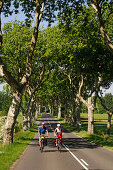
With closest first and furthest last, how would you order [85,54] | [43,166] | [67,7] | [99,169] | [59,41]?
[99,169]
[43,166]
[67,7]
[85,54]
[59,41]

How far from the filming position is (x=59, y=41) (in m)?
27.9

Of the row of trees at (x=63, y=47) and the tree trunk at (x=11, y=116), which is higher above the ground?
the row of trees at (x=63, y=47)

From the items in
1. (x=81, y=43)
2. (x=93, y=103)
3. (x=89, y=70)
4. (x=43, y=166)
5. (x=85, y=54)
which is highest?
(x=81, y=43)

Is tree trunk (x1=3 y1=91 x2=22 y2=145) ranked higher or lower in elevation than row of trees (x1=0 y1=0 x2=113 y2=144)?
lower

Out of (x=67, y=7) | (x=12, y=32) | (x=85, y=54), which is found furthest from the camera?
(x=12, y=32)

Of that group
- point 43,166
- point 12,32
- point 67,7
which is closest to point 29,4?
point 67,7

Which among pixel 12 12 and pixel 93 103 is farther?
pixel 93 103

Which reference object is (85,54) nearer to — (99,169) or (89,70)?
A: (89,70)

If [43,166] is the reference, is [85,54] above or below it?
above

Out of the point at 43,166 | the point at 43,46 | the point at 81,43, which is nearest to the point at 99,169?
the point at 43,166

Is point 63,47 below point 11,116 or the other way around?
the other way around

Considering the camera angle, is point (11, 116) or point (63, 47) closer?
point (11, 116)

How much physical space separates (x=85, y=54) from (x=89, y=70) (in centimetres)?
168

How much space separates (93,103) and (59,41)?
8.86 m
